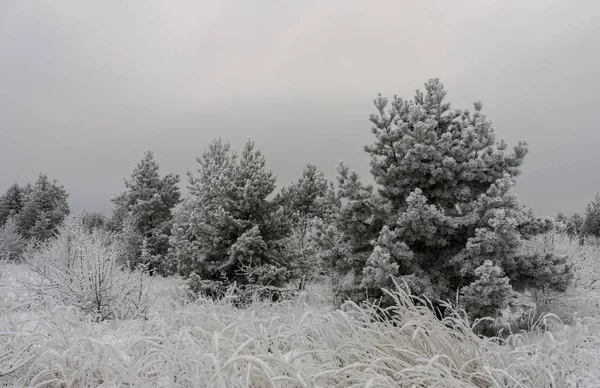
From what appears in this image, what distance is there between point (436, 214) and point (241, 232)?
9470mm

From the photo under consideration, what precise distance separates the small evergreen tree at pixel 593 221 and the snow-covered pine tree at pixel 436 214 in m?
41.1

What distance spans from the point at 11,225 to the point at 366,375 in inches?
1638

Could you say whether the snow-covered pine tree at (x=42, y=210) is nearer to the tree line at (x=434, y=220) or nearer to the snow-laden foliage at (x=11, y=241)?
the snow-laden foliage at (x=11, y=241)

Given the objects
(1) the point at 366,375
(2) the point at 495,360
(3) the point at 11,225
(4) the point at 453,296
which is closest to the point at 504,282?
(4) the point at 453,296

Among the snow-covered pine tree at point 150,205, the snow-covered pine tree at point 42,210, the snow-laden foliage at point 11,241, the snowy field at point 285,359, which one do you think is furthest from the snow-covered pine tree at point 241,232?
the snow-covered pine tree at point 42,210

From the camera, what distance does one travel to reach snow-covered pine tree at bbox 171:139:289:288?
53.3 feet

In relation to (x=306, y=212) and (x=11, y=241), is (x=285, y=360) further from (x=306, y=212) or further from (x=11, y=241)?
(x=11, y=241)

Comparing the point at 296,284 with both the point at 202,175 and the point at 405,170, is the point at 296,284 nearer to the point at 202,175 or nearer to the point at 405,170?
the point at 405,170

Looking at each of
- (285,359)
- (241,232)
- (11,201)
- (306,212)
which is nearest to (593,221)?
(306,212)

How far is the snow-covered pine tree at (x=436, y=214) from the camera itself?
9133 millimetres

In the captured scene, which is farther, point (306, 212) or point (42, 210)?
point (42, 210)

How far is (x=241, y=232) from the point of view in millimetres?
17062

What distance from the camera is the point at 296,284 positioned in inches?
733

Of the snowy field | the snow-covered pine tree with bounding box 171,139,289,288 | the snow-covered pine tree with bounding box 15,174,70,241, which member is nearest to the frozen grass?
the snowy field
